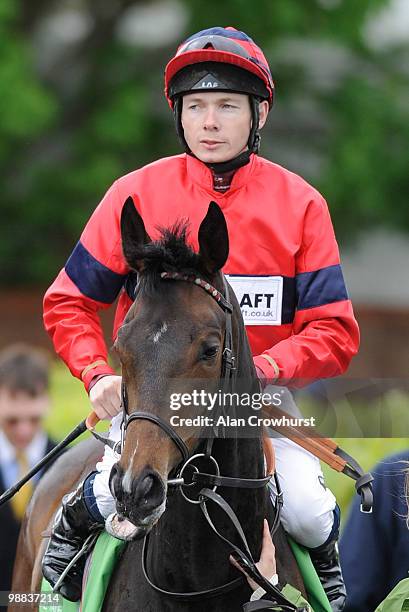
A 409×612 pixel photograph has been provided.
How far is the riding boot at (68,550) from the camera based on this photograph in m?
4.27

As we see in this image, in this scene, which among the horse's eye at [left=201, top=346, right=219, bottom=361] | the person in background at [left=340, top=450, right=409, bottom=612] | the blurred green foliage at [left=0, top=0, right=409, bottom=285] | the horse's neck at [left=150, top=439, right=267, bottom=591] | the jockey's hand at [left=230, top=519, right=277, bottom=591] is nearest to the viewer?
the horse's eye at [left=201, top=346, right=219, bottom=361]

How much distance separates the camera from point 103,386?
3.82 metres

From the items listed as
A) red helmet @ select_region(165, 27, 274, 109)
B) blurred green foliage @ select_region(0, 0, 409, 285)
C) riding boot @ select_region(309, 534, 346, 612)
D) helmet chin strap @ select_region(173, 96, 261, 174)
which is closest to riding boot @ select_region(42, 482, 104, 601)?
riding boot @ select_region(309, 534, 346, 612)

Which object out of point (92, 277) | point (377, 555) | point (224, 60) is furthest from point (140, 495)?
point (377, 555)

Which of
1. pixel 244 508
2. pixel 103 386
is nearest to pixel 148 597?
pixel 244 508

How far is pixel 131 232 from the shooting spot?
11.9 ft

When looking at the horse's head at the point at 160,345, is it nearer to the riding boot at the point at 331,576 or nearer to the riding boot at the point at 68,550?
the riding boot at the point at 68,550

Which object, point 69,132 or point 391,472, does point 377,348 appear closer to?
point 69,132

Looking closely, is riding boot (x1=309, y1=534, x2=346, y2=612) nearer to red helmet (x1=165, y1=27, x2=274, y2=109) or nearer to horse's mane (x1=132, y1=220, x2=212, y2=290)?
horse's mane (x1=132, y1=220, x2=212, y2=290)

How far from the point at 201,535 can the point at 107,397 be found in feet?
1.67

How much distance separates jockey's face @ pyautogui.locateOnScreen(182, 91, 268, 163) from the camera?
421cm

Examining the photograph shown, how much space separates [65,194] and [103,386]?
15.3m

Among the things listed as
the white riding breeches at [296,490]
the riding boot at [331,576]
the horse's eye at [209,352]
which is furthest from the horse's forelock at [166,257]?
the riding boot at [331,576]

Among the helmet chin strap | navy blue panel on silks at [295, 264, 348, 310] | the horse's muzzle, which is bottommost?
the horse's muzzle
